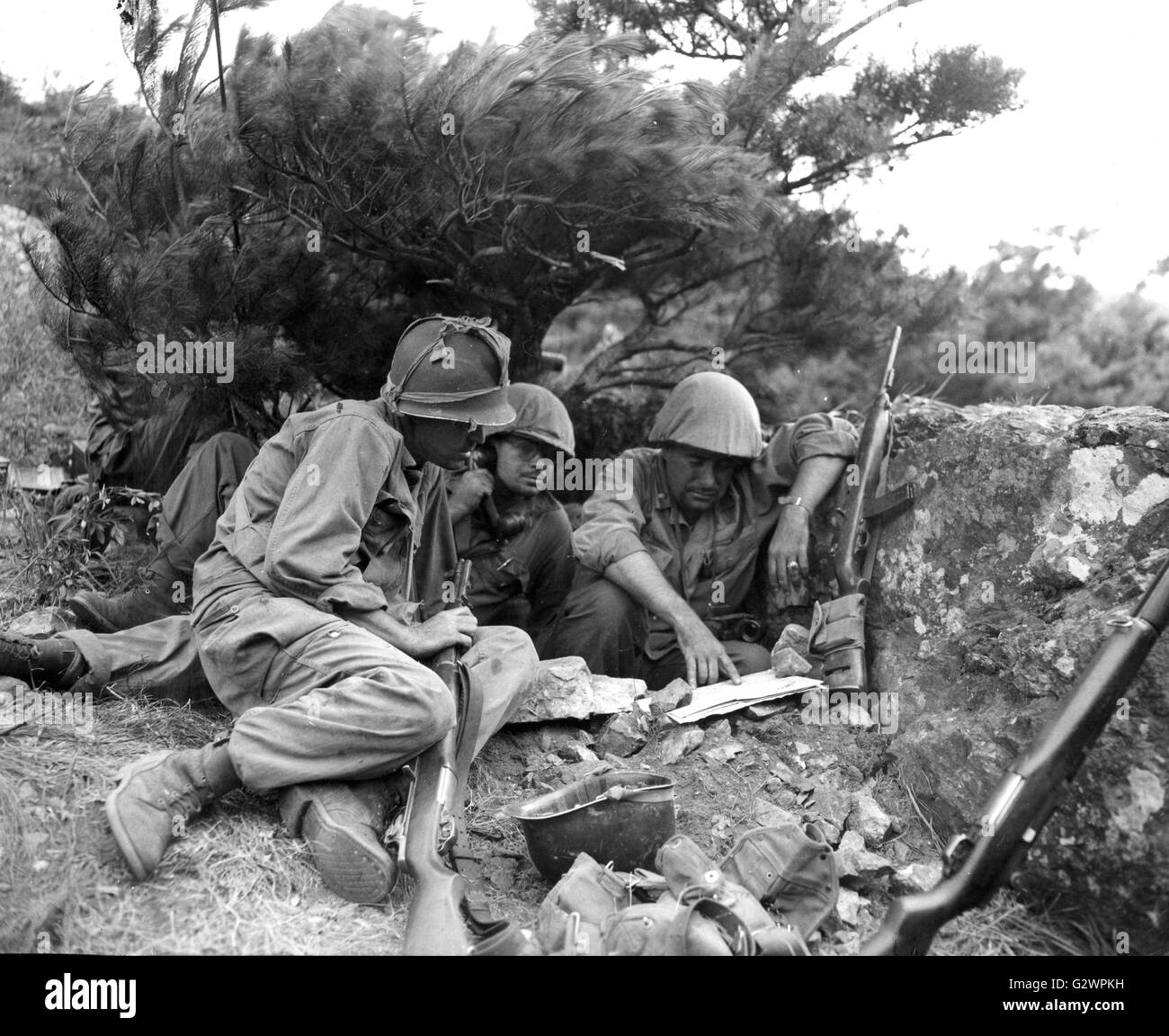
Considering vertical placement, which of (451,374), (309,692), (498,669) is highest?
(451,374)

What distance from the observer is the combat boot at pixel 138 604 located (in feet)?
14.9

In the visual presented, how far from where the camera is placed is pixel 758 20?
5.57 m

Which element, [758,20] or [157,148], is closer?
[157,148]

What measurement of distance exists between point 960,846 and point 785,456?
8.55ft

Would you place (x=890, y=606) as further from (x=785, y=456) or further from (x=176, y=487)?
(x=176, y=487)

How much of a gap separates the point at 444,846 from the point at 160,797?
33.3 inches

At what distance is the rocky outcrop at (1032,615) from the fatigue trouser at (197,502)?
2961 mm

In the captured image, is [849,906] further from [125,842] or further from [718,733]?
[125,842]

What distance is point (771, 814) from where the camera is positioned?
3801 mm

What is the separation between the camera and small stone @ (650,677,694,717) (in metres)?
4.35

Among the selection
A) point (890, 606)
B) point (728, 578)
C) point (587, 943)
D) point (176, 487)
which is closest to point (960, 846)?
A: point (587, 943)

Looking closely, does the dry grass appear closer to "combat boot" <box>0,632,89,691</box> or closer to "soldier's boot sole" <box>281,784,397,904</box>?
"soldier's boot sole" <box>281,784,397,904</box>

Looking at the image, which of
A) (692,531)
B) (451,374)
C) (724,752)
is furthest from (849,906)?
(692,531)
